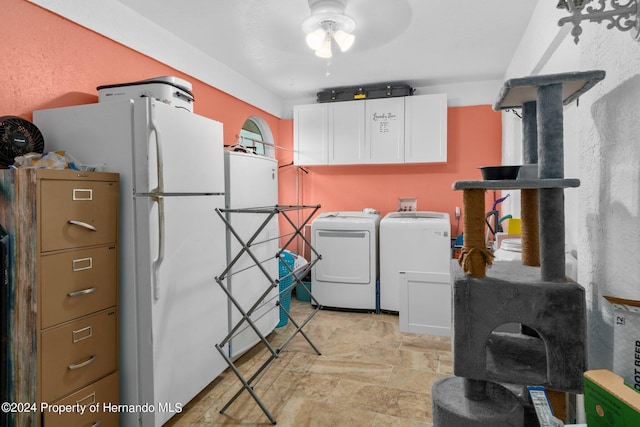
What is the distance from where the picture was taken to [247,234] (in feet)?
8.80

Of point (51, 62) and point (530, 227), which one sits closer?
point (530, 227)

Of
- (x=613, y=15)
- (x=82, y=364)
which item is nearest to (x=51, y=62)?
(x=82, y=364)

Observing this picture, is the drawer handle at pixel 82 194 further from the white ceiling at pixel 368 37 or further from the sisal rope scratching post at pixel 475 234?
the sisal rope scratching post at pixel 475 234

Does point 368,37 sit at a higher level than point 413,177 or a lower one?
higher

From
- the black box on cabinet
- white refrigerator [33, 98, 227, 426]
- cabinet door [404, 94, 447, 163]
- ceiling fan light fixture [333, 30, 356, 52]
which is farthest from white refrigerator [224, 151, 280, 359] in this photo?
cabinet door [404, 94, 447, 163]

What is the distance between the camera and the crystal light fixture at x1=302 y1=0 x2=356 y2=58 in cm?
222

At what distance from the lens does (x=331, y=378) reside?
94.7 inches

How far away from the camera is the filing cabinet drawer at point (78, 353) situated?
4.97ft

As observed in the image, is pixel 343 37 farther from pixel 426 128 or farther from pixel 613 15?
pixel 426 128

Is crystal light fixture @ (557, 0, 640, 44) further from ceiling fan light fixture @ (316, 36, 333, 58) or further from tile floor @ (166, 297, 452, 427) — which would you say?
tile floor @ (166, 297, 452, 427)

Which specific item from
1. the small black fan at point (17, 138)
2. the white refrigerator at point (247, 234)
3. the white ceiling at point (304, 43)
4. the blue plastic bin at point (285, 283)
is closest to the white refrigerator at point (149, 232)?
the small black fan at point (17, 138)

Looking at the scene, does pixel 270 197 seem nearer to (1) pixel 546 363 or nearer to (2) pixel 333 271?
(2) pixel 333 271

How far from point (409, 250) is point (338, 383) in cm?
165

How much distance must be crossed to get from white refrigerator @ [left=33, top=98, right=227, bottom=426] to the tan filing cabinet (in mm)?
80
